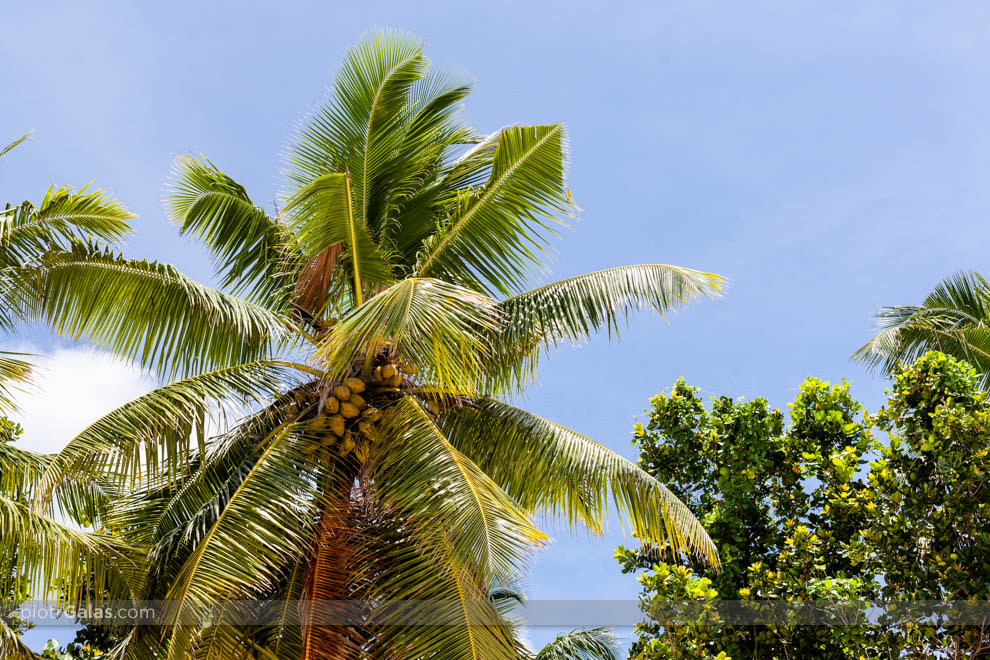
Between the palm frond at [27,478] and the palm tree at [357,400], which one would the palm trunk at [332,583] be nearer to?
the palm tree at [357,400]

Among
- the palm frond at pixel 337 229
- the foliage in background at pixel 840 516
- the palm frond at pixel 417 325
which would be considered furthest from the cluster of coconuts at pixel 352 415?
the foliage in background at pixel 840 516

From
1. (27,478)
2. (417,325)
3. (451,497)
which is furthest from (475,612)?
(27,478)

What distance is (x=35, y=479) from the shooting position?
782cm

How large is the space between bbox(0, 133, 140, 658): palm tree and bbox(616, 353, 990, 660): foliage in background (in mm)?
4616

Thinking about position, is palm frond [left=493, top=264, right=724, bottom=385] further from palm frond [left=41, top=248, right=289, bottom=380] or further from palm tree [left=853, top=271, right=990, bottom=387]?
palm tree [left=853, top=271, right=990, bottom=387]

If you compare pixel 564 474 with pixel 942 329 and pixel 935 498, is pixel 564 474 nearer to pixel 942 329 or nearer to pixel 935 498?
pixel 935 498

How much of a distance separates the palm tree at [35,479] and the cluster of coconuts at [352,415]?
1927mm

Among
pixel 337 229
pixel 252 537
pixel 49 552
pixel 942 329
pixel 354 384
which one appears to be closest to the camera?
pixel 49 552

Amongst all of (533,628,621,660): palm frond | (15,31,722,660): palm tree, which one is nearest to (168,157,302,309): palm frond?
(15,31,722,660): palm tree

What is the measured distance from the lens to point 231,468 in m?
9.25

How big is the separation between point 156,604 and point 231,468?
4.78 ft

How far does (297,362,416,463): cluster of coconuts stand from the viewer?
8516 millimetres

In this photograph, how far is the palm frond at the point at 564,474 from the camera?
28.2 ft

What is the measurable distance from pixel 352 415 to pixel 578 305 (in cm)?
243
